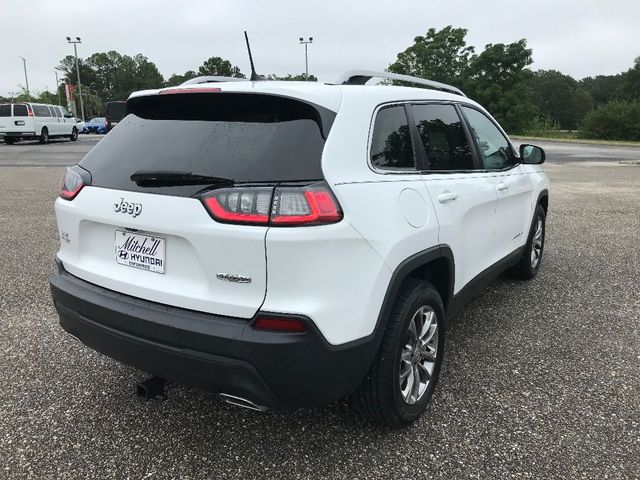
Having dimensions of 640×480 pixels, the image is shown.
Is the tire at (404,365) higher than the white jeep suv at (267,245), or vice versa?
the white jeep suv at (267,245)

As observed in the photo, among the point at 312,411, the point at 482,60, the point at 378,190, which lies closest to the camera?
the point at 378,190

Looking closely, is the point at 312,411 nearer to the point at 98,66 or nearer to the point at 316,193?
the point at 316,193

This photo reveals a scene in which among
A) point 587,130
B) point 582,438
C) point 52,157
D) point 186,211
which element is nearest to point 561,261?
point 582,438

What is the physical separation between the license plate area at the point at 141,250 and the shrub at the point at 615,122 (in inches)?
2075

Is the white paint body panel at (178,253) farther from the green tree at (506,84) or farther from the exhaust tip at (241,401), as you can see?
the green tree at (506,84)

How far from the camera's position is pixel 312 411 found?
2877 millimetres

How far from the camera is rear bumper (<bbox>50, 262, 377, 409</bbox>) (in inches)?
81.4

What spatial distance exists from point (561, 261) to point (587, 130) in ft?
166

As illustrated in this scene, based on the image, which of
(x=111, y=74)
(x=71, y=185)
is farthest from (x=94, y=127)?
(x=111, y=74)

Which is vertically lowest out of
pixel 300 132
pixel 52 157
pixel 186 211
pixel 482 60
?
pixel 52 157

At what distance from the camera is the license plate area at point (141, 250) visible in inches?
90.6

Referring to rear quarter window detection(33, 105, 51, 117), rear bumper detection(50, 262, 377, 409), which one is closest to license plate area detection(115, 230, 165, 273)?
rear bumper detection(50, 262, 377, 409)

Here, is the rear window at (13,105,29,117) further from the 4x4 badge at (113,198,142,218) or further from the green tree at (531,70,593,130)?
the green tree at (531,70,593,130)

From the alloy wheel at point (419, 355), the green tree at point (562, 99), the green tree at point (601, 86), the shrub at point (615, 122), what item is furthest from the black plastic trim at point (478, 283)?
the green tree at point (601, 86)
